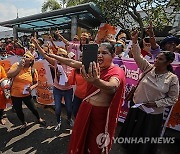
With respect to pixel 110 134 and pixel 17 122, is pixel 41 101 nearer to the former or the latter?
pixel 17 122

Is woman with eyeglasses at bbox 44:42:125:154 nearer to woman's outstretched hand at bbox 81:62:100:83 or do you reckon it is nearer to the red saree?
the red saree

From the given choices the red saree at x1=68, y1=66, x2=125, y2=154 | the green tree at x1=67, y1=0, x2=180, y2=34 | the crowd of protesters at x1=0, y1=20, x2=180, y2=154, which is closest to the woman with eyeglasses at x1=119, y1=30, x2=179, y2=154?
the crowd of protesters at x1=0, y1=20, x2=180, y2=154

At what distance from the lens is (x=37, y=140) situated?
3953mm

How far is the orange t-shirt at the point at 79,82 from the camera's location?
3786mm

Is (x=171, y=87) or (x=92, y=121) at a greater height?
(x=171, y=87)

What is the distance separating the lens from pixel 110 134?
246 cm

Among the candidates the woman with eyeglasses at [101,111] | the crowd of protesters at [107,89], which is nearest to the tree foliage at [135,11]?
the crowd of protesters at [107,89]

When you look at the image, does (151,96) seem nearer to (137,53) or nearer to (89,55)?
(137,53)

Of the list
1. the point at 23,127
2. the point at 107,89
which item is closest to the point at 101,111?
the point at 107,89

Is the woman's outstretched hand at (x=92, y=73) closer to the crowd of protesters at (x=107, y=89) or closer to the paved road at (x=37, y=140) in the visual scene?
the crowd of protesters at (x=107, y=89)

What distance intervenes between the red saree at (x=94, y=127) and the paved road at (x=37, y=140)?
118 centimetres

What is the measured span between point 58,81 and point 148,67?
177 centimetres

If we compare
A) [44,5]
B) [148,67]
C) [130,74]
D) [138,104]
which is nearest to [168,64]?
[148,67]

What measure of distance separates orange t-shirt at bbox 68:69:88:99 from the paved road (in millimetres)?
905
